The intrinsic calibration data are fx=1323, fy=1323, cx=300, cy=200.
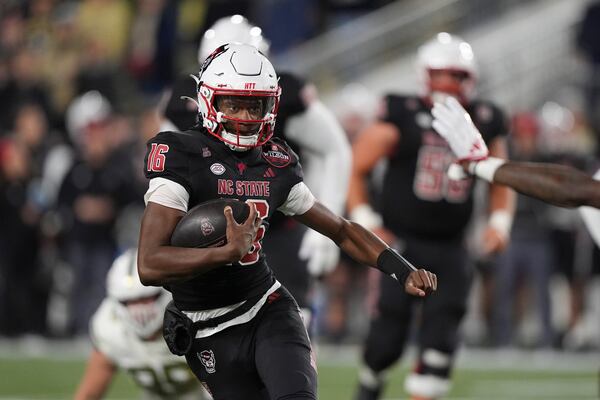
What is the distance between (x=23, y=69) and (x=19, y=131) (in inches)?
47.6

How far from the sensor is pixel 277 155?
4.72m

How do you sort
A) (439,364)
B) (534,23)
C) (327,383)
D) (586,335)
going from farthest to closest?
1. (534,23)
2. (586,335)
3. (327,383)
4. (439,364)

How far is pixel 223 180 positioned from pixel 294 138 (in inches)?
69.2

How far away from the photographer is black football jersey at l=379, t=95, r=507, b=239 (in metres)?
6.78

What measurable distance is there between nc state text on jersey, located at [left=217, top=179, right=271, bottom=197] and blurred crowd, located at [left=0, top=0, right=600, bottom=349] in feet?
20.2

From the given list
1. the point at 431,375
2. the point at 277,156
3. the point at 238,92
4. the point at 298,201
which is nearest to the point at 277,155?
the point at 277,156

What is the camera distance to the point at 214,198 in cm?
454

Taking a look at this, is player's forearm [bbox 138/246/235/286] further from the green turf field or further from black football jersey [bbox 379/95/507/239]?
the green turf field

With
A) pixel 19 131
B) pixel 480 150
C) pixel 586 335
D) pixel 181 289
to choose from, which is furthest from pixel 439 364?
pixel 19 131

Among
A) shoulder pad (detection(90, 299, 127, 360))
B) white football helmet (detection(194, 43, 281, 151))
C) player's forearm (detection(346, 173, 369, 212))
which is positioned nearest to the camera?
white football helmet (detection(194, 43, 281, 151))

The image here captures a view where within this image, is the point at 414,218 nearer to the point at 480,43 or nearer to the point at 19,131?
the point at 19,131

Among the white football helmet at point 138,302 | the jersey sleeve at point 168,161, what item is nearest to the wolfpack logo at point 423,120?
the white football helmet at point 138,302

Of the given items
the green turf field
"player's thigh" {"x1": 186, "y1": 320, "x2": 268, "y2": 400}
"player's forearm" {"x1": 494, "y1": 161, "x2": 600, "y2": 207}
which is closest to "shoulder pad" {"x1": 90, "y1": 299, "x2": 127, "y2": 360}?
"player's thigh" {"x1": 186, "y1": 320, "x2": 268, "y2": 400}

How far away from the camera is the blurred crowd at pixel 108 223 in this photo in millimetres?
10969
